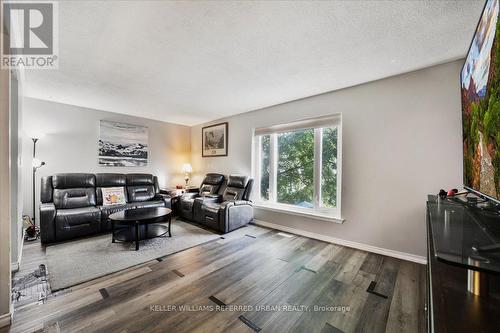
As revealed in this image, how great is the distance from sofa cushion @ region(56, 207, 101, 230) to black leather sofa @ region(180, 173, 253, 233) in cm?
153

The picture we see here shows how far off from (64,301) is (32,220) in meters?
2.79

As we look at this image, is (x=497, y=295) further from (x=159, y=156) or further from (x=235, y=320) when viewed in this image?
(x=159, y=156)

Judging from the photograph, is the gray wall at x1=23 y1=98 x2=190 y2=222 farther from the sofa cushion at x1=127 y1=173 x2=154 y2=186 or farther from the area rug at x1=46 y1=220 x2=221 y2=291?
the area rug at x1=46 y1=220 x2=221 y2=291

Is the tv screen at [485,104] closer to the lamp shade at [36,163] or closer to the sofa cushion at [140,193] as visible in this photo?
the sofa cushion at [140,193]

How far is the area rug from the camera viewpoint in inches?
83.7

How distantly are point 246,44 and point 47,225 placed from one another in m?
3.66

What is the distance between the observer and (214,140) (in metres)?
5.18

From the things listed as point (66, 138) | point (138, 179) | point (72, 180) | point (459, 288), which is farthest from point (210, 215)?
point (459, 288)

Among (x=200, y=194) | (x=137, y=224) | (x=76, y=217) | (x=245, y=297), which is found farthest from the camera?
(x=200, y=194)

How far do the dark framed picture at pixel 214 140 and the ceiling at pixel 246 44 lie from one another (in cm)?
170

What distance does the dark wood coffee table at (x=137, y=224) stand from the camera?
2.84 metres

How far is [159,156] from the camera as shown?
206 inches

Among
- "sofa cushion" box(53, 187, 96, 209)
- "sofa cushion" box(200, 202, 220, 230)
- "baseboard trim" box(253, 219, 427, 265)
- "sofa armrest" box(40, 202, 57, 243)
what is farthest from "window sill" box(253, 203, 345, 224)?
"sofa armrest" box(40, 202, 57, 243)

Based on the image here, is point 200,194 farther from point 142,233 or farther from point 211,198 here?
point 142,233
